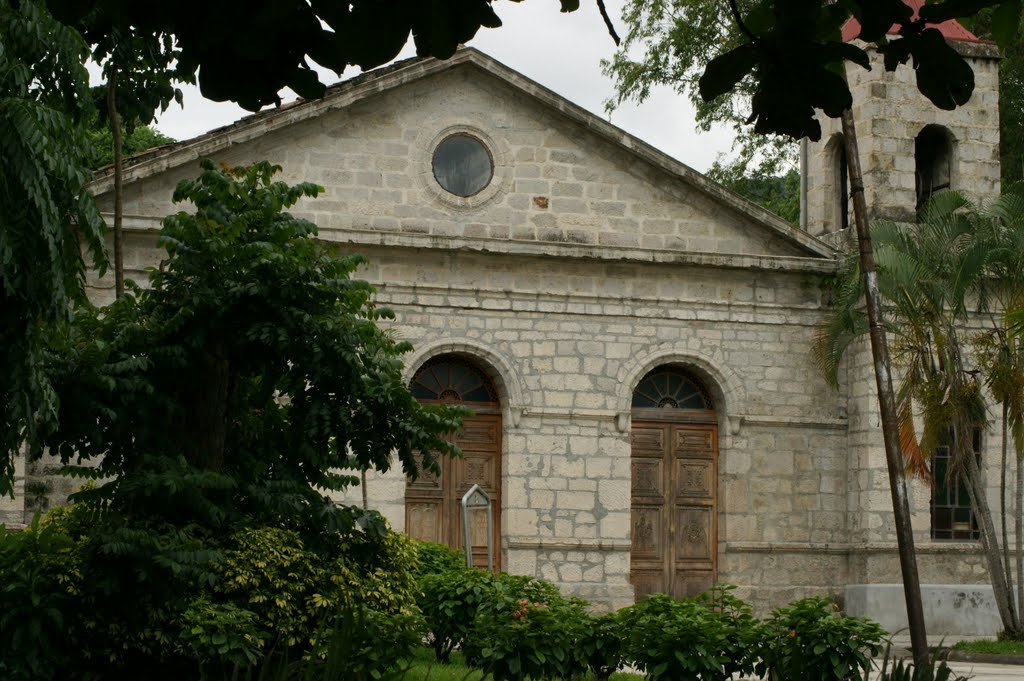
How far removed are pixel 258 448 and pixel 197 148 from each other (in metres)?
7.12

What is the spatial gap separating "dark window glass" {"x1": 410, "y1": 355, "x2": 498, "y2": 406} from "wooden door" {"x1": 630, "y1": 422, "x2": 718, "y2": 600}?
2030 mm

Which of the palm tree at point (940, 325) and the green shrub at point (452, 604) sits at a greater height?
the palm tree at point (940, 325)

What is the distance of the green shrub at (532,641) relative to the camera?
37.1 feet

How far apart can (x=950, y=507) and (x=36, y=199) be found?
14543 millimetres

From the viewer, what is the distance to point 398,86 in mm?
19891

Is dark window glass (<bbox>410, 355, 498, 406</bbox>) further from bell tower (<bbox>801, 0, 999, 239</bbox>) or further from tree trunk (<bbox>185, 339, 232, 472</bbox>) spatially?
tree trunk (<bbox>185, 339, 232, 472</bbox>)

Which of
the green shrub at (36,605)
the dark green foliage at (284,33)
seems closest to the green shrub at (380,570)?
the green shrub at (36,605)

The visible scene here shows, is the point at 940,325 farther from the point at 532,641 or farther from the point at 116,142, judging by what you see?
the point at 116,142

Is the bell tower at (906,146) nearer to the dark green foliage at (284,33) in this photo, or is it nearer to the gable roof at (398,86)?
the gable roof at (398,86)

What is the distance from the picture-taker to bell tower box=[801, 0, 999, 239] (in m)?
20.5

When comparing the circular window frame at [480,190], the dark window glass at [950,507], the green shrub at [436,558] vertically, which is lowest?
the green shrub at [436,558]

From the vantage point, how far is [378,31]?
12.5 feet

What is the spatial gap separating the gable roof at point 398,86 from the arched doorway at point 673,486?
2310mm

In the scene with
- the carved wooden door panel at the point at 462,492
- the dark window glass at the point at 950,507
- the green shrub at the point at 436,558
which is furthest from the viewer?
the dark window glass at the point at 950,507
